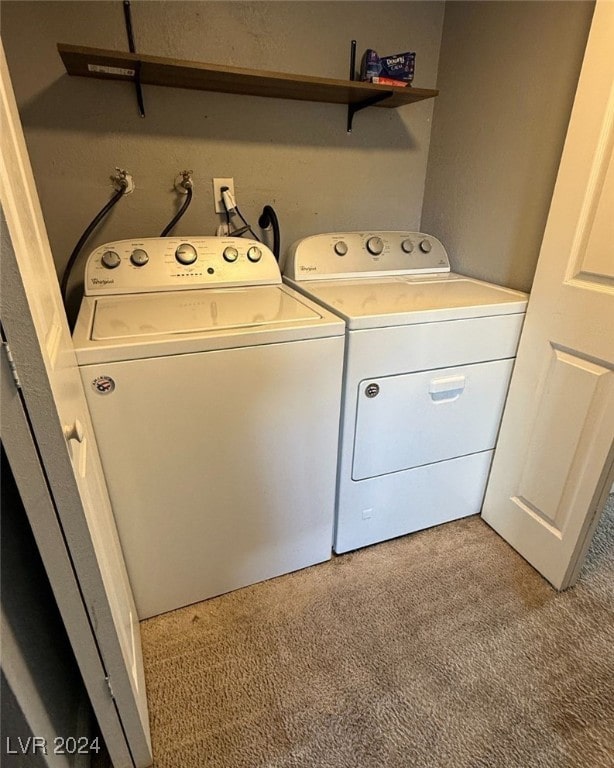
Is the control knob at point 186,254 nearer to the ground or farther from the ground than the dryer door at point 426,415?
farther from the ground

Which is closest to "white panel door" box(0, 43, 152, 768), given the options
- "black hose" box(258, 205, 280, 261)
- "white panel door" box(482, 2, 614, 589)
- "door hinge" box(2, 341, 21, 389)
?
"door hinge" box(2, 341, 21, 389)

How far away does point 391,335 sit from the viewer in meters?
1.25

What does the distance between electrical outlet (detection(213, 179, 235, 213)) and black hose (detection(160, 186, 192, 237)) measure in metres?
0.10

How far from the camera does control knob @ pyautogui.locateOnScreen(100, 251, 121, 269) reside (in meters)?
1.41

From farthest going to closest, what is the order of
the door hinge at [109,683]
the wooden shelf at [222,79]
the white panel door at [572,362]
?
the wooden shelf at [222,79] → the white panel door at [572,362] → the door hinge at [109,683]

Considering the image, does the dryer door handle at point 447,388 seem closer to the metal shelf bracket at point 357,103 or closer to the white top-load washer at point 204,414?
the white top-load washer at point 204,414

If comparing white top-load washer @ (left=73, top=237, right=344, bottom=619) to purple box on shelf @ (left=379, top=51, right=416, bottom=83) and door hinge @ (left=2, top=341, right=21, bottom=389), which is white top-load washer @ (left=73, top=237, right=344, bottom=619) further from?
purple box on shelf @ (left=379, top=51, right=416, bottom=83)

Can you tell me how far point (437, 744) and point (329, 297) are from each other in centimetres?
122

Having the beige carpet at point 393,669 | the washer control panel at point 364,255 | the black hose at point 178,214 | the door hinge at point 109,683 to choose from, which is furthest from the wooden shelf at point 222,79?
the beige carpet at point 393,669

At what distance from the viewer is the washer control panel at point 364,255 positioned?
1.67 m

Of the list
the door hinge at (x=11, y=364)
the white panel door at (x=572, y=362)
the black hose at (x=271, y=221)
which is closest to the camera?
the door hinge at (x=11, y=364)

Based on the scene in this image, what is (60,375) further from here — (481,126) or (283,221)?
(481,126)

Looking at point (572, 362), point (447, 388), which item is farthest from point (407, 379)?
point (572, 362)

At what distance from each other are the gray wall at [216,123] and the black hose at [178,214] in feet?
0.11
